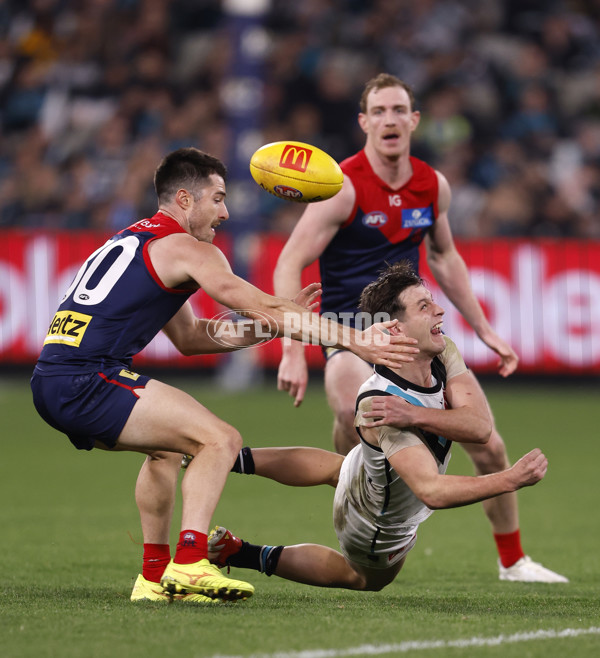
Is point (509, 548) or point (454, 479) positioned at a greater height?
point (454, 479)

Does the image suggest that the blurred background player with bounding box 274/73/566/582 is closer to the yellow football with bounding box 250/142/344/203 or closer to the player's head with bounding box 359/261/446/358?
the yellow football with bounding box 250/142/344/203

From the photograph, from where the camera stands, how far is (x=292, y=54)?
18.8m

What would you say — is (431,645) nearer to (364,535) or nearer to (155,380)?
(364,535)

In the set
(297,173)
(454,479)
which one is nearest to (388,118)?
(297,173)

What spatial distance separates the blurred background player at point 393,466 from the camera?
4855 millimetres

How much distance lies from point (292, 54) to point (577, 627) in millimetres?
15104

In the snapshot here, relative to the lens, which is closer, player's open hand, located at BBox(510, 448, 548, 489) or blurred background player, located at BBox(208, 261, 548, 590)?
player's open hand, located at BBox(510, 448, 548, 489)

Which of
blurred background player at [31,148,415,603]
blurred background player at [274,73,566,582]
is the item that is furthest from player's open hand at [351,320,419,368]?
blurred background player at [274,73,566,582]

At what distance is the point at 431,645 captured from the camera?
441 cm

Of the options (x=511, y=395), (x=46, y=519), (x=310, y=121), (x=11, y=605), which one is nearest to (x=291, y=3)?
(x=310, y=121)

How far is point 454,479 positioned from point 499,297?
10.9m

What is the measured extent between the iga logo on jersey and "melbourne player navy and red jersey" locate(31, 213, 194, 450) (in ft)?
6.81

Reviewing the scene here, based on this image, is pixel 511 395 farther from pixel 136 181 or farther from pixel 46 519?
pixel 46 519

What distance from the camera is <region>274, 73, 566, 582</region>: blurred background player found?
22.6ft
